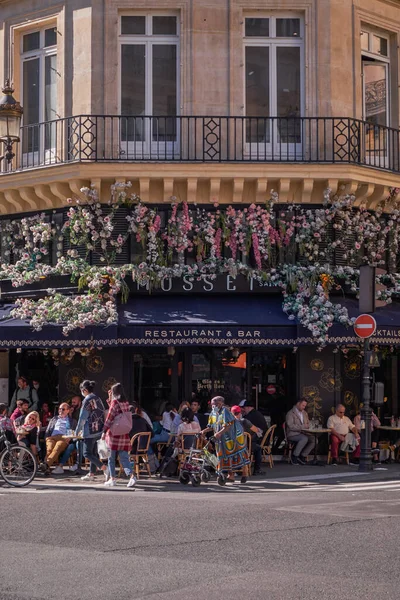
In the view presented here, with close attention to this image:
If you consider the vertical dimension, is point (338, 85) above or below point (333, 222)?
above

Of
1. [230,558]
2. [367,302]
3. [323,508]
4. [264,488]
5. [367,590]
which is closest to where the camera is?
[367,590]

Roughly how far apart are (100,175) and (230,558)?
41.9ft

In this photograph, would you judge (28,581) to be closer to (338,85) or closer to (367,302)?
(367,302)

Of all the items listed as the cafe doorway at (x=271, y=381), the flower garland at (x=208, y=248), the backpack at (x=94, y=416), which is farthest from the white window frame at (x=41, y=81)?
the backpack at (x=94, y=416)

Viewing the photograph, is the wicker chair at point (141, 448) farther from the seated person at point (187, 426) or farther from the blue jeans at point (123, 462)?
the blue jeans at point (123, 462)

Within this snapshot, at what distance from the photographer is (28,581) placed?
863cm

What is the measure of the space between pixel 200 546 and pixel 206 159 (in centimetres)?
1238

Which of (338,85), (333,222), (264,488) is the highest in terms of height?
(338,85)

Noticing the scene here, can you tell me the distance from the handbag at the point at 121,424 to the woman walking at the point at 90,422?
936mm

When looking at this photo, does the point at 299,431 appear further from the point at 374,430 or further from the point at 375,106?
the point at 375,106

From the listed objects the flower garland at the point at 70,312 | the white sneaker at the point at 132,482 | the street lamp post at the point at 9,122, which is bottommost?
the white sneaker at the point at 132,482

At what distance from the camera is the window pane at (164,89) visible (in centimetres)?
2203

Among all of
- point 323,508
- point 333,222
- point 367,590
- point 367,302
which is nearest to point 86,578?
point 367,590

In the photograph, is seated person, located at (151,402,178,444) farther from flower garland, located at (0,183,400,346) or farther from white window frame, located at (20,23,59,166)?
white window frame, located at (20,23,59,166)
